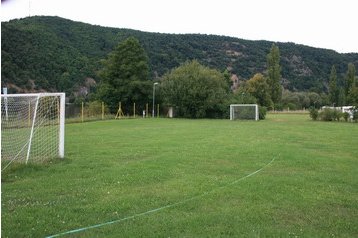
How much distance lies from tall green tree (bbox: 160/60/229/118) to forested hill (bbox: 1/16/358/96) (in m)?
14.4

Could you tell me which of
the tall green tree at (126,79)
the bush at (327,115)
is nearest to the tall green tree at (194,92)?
the tall green tree at (126,79)

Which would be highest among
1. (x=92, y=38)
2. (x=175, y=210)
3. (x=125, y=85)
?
(x=92, y=38)

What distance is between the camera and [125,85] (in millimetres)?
52812

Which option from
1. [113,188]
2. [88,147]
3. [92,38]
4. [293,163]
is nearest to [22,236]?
[113,188]

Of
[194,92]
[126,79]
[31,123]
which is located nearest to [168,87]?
[194,92]

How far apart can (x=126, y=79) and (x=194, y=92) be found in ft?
28.8

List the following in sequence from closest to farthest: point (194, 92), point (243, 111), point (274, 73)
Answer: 1. point (243, 111)
2. point (194, 92)
3. point (274, 73)

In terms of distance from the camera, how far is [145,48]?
91688 millimetres

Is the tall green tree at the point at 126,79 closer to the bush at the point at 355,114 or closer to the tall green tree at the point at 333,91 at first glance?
the bush at the point at 355,114

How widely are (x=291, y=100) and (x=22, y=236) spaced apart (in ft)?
340

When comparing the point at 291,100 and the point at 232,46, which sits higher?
the point at 232,46

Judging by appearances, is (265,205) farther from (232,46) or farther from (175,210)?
(232,46)

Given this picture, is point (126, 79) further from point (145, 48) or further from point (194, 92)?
point (145, 48)

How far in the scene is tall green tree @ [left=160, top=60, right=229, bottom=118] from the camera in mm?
51906
